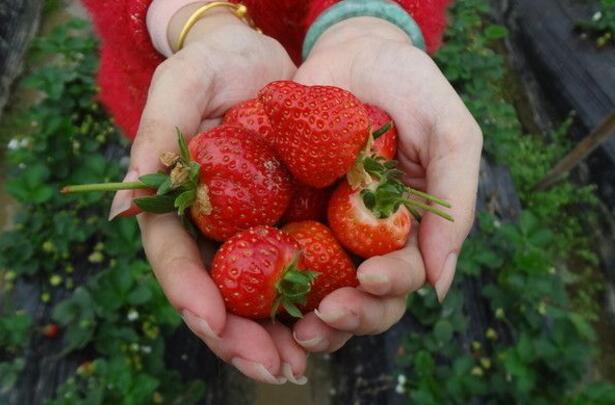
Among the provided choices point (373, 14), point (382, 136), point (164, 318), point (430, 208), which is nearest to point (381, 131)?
point (382, 136)

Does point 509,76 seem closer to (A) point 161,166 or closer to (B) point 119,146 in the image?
(B) point 119,146

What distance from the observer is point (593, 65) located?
2.73 meters

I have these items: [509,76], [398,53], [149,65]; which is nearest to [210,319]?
[398,53]

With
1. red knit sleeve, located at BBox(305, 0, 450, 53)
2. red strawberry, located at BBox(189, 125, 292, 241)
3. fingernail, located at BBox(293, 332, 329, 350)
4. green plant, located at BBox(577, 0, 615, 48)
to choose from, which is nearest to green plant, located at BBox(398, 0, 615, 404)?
green plant, located at BBox(577, 0, 615, 48)

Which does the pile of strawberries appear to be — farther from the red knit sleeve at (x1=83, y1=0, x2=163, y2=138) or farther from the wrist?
the red knit sleeve at (x1=83, y1=0, x2=163, y2=138)

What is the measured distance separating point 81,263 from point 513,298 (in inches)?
53.1

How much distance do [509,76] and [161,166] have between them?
2506 mm

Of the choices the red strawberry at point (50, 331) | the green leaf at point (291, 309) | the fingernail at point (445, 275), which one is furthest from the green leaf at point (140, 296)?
the fingernail at point (445, 275)

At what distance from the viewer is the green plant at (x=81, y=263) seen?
1635 mm

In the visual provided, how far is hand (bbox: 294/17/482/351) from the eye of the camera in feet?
3.28

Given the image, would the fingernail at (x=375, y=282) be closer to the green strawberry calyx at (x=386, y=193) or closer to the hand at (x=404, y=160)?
the hand at (x=404, y=160)

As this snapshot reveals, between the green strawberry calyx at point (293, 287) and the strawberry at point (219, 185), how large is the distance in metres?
0.13

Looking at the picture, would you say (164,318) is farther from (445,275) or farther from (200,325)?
(445,275)

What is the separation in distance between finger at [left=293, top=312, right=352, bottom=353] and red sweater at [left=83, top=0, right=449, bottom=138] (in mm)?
901
